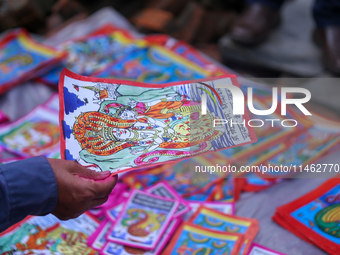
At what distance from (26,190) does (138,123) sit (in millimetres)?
317

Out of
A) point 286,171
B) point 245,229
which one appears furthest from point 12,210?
point 286,171

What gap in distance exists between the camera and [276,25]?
7.00 feet

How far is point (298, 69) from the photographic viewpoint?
1.94 metres

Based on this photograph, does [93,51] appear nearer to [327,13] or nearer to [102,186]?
[102,186]

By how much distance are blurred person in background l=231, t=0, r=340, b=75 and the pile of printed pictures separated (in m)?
0.44

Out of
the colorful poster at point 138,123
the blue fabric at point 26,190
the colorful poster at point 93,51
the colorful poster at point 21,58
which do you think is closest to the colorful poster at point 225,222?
the colorful poster at point 138,123

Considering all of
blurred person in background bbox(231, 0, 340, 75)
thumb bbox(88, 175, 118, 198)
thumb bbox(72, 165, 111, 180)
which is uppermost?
blurred person in background bbox(231, 0, 340, 75)

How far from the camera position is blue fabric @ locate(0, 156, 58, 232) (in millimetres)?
605

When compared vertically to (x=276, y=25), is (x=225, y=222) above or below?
below

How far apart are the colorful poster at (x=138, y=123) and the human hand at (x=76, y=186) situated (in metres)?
0.03

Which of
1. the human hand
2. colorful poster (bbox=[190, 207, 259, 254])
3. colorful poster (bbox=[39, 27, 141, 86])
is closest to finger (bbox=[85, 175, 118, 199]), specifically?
the human hand

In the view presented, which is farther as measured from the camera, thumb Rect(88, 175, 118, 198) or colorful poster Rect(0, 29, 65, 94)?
colorful poster Rect(0, 29, 65, 94)

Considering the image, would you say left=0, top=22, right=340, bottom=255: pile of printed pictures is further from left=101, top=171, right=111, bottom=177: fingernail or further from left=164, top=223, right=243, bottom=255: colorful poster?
left=101, top=171, right=111, bottom=177: fingernail

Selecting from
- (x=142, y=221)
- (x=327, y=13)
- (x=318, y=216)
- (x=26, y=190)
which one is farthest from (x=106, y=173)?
(x=327, y=13)
